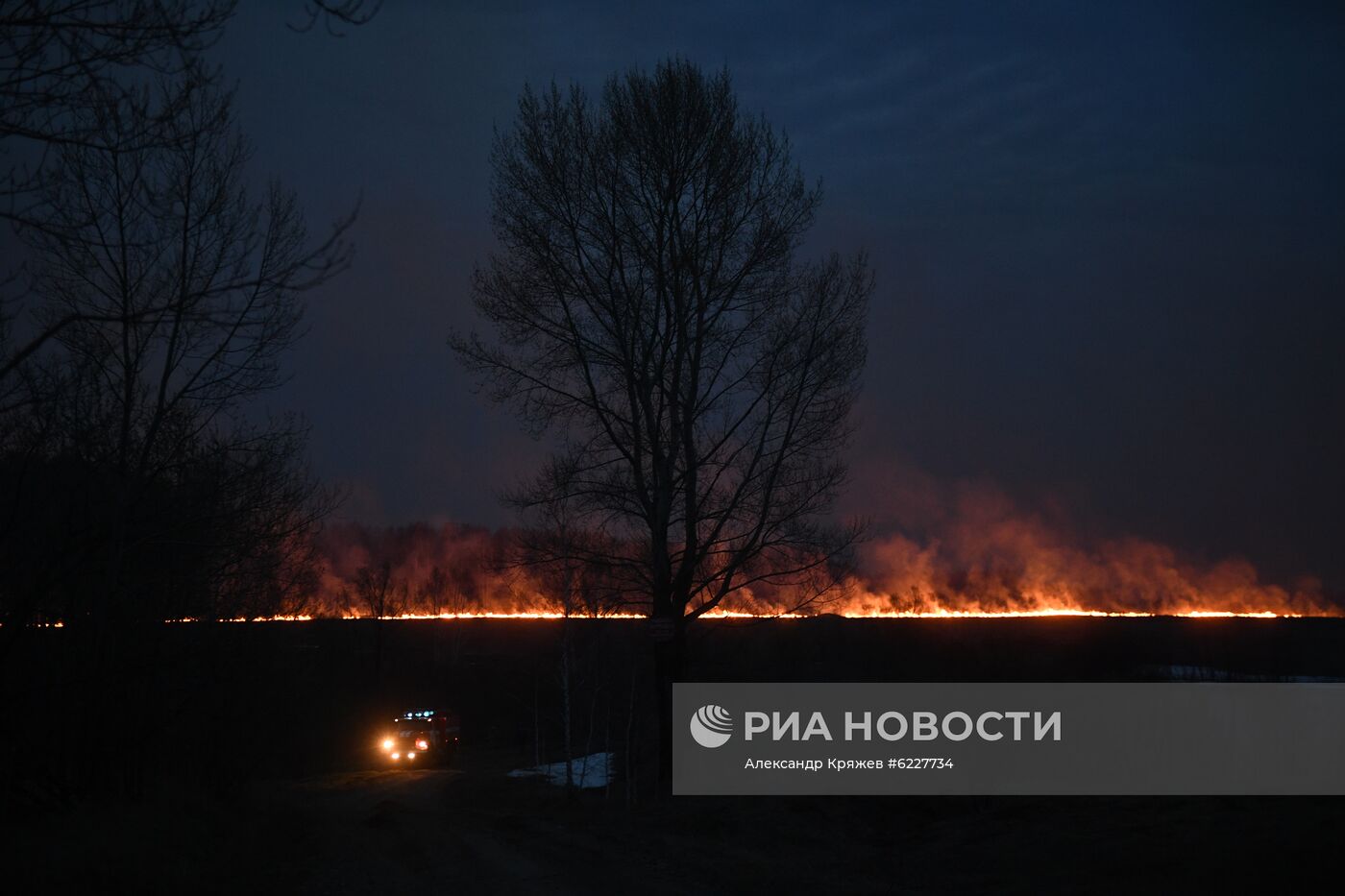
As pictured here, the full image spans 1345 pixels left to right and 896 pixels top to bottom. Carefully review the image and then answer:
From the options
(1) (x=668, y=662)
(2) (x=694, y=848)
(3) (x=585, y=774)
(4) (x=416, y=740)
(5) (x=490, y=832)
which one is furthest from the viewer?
(4) (x=416, y=740)

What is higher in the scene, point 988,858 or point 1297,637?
point 1297,637

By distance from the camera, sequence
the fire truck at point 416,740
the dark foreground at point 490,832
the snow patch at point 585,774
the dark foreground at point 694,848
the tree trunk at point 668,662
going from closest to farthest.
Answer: the dark foreground at point 694,848 < the dark foreground at point 490,832 < the tree trunk at point 668,662 < the snow patch at point 585,774 < the fire truck at point 416,740

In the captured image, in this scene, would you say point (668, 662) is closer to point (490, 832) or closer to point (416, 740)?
point (490, 832)

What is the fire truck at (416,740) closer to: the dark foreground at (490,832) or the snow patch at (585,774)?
the snow patch at (585,774)

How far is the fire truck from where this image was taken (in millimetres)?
40594

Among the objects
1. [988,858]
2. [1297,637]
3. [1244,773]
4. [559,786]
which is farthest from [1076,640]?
[988,858]

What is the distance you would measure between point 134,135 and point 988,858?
11824 millimetres

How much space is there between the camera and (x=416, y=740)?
133ft

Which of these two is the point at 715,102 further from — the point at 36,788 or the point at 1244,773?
the point at 36,788

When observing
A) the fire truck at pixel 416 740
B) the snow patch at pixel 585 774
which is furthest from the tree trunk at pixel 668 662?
the fire truck at pixel 416 740

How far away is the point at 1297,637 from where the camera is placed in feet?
115

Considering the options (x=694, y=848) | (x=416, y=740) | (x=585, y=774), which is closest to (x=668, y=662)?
(x=694, y=848)

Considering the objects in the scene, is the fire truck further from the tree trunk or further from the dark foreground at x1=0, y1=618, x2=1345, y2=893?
the tree trunk

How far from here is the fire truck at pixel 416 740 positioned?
4059 cm
